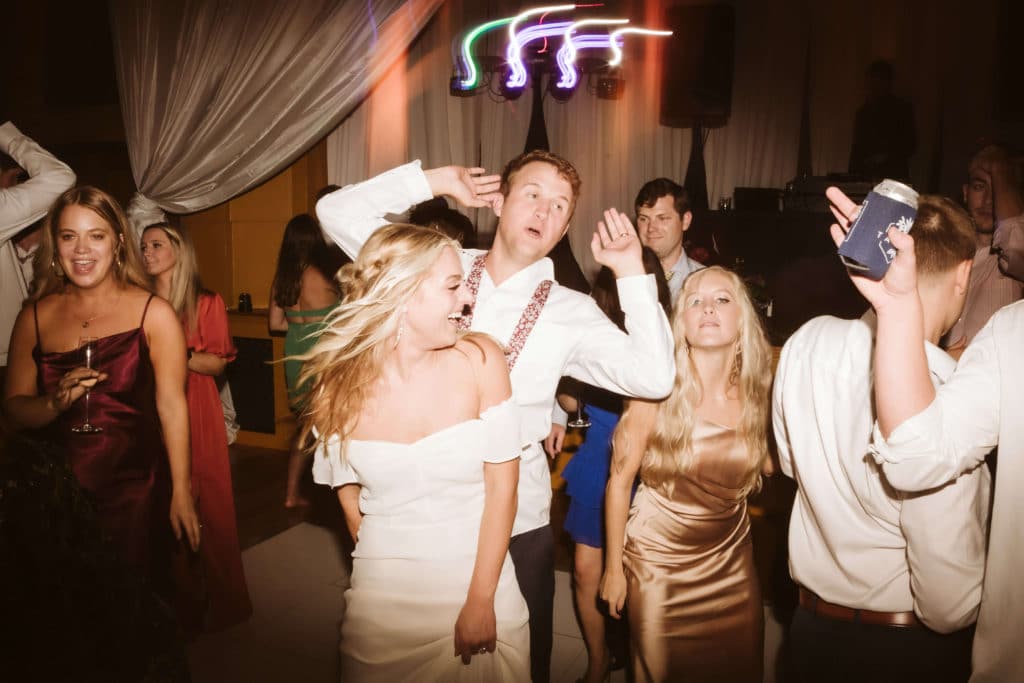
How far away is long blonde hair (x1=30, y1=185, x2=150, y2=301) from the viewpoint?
7.02 feet

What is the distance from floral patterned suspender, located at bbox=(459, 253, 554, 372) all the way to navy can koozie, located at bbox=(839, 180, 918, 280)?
97cm

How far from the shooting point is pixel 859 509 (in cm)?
140

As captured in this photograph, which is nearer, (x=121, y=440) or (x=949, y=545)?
(x=949, y=545)

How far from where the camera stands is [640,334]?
1781 mm

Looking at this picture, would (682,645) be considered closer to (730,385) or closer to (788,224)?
(730,385)

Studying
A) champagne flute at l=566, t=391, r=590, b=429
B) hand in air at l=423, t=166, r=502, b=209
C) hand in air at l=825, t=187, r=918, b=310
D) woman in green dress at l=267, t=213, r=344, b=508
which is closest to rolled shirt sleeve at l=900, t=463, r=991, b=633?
hand in air at l=825, t=187, r=918, b=310

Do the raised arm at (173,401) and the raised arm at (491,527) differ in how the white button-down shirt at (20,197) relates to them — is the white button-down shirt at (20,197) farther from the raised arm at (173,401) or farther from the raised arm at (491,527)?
the raised arm at (491,527)

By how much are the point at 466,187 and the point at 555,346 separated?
600 millimetres

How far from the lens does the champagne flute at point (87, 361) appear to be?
6.47 ft

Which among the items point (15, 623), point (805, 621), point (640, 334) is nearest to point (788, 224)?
point (640, 334)

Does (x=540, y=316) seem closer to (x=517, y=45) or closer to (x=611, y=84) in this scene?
(x=517, y=45)

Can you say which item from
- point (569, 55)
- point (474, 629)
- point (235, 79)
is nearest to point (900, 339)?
point (474, 629)

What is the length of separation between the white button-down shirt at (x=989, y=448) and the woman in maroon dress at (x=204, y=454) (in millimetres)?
2602

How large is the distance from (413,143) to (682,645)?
15.7 feet
